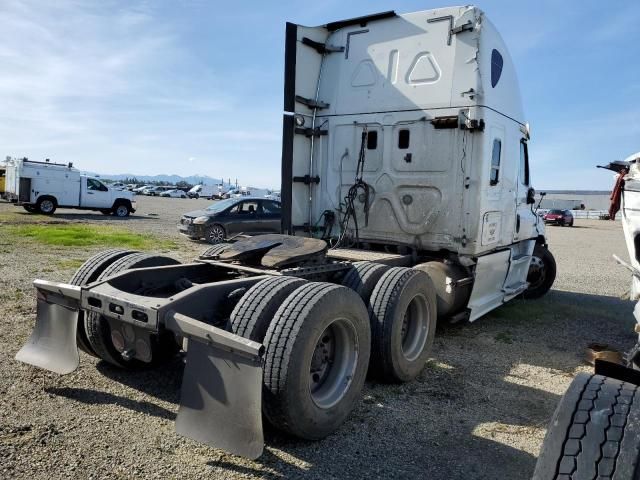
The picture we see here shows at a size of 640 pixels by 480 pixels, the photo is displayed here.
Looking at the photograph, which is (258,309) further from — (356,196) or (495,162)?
(495,162)

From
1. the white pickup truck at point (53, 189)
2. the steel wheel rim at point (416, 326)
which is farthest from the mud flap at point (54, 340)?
the white pickup truck at point (53, 189)

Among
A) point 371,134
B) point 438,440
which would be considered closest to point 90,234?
Answer: point 371,134

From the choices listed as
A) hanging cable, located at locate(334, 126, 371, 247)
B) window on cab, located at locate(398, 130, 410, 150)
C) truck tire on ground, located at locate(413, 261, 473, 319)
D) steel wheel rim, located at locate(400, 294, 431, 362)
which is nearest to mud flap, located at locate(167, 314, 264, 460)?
steel wheel rim, located at locate(400, 294, 431, 362)

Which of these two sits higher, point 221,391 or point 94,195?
point 94,195

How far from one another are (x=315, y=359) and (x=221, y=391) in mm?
841

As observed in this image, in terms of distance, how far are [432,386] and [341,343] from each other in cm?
121

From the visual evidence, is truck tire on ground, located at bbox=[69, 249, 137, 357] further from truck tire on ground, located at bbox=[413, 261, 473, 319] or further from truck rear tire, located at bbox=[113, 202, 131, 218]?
truck rear tire, located at bbox=[113, 202, 131, 218]

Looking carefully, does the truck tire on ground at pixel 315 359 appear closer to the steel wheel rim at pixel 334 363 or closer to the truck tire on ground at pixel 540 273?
the steel wheel rim at pixel 334 363

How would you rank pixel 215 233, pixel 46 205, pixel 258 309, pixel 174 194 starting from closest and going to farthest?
pixel 258 309 < pixel 215 233 < pixel 46 205 < pixel 174 194

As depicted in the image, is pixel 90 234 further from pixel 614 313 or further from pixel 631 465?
pixel 631 465

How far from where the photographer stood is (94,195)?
2358 cm

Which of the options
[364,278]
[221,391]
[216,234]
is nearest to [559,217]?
[216,234]

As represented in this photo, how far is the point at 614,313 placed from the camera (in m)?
7.96

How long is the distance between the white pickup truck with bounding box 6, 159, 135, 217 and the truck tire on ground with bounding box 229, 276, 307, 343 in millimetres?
21379
